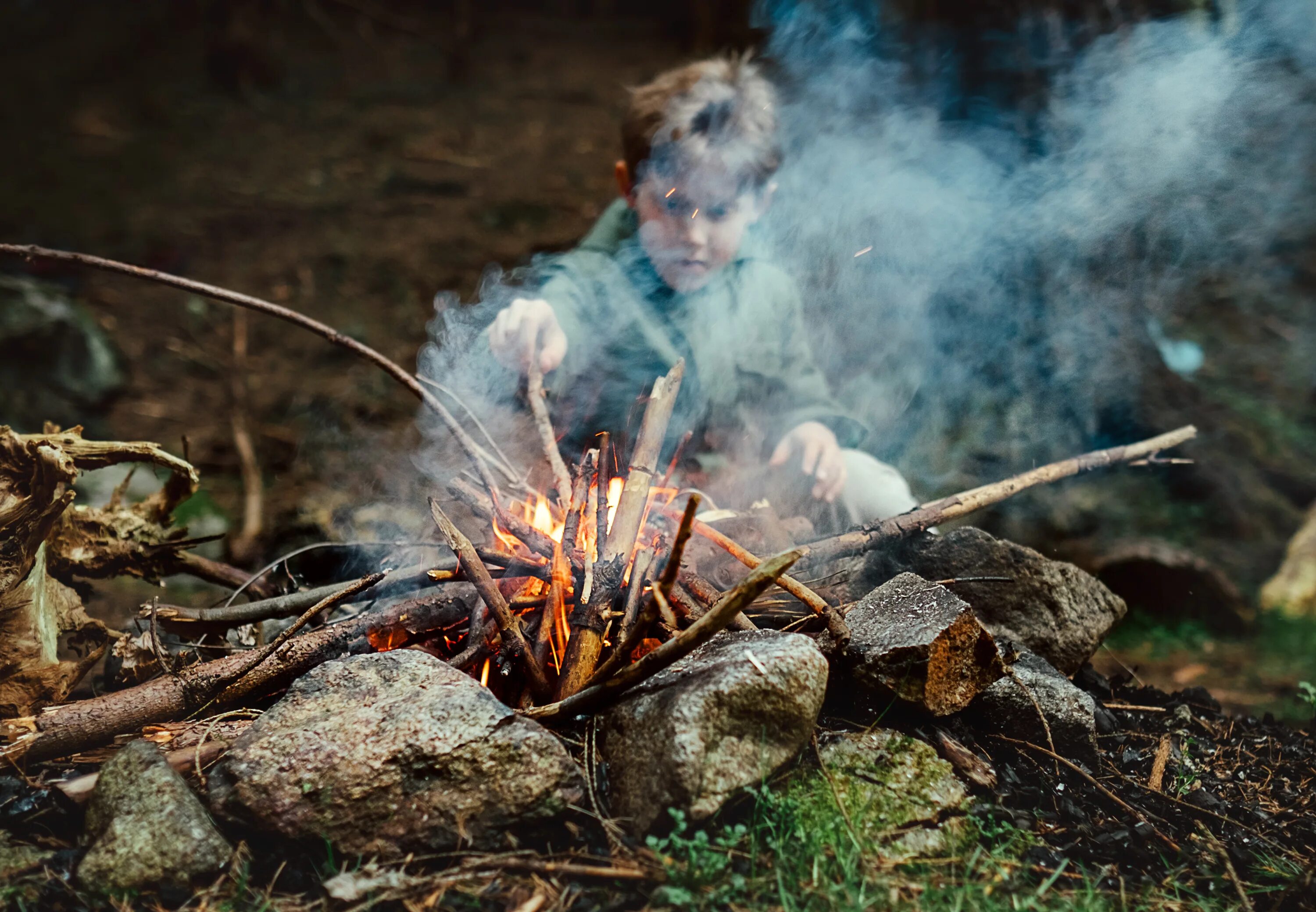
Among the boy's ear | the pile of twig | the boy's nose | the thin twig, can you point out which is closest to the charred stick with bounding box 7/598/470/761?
the pile of twig

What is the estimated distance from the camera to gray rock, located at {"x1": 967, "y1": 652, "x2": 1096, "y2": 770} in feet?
6.75

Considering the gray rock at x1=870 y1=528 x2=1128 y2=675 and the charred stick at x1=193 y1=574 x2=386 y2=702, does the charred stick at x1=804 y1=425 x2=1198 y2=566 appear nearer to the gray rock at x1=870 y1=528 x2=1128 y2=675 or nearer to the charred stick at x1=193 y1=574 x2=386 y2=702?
the gray rock at x1=870 y1=528 x2=1128 y2=675

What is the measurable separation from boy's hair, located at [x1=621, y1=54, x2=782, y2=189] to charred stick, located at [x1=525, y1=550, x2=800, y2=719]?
82.1 inches

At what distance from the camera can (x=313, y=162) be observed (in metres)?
7.76

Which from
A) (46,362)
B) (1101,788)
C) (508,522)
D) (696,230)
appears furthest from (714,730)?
(46,362)

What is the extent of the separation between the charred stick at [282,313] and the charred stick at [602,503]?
0.37m

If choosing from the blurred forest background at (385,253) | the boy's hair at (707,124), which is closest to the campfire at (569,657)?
the boy's hair at (707,124)

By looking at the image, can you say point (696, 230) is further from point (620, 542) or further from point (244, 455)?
point (244, 455)

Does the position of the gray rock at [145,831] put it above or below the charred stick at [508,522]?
below

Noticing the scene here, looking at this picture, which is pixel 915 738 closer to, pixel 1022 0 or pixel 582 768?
pixel 582 768

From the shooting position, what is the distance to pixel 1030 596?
7.86ft

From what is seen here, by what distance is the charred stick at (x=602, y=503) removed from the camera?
7.14 ft

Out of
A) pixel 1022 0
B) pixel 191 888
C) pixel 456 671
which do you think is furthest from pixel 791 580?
pixel 1022 0

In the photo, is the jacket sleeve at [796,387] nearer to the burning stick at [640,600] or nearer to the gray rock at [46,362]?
the burning stick at [640,600]
